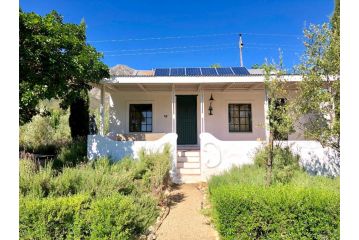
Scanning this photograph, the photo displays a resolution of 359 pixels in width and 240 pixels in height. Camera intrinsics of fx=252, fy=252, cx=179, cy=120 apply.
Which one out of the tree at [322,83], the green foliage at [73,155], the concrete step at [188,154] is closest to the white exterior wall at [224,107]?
the concrete step at [188,154]

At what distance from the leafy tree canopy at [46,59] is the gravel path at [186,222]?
4.36 metres

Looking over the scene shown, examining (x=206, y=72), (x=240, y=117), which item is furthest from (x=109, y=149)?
(x=240, y=117)

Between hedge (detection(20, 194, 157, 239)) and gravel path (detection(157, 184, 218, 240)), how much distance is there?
1265mm

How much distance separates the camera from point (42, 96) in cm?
646

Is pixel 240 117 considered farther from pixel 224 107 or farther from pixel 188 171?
pixel 188 171

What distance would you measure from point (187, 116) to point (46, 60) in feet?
23.0

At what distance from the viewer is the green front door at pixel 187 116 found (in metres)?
12.3

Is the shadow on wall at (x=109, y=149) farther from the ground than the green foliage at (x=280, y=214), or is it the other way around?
the shadow on wall at (x=109, y=149)

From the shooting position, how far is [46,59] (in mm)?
6688

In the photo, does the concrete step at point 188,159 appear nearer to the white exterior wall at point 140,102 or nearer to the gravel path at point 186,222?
the gravel path at point 186,222

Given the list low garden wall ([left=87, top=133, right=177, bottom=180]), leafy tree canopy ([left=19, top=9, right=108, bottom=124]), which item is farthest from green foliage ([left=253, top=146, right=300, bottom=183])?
leafy tree canopy ([left=19, top=9, right=108, bottom=124])

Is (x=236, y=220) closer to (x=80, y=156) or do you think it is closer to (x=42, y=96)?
(x=42, y=96)
